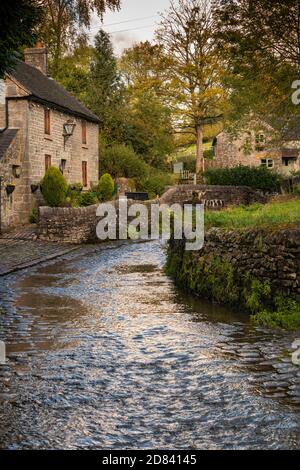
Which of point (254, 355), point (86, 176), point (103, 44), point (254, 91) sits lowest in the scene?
point (254, 355)

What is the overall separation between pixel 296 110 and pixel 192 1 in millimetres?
25876

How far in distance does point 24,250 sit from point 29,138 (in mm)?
7925

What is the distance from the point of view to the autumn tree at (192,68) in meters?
41.6

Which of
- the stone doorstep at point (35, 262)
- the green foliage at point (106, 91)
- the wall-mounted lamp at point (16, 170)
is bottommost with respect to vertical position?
the stone doorstep at point (35, 262)

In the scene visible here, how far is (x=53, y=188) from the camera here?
2659 cm

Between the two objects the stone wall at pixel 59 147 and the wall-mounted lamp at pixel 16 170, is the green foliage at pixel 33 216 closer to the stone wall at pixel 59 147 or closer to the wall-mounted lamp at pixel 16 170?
the stone wall at pixel 59 147

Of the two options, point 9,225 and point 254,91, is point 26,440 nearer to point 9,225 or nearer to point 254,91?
point 254,91

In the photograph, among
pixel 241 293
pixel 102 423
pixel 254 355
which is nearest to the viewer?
pixel 102 423

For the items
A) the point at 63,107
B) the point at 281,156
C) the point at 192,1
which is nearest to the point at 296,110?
the point at 63,107

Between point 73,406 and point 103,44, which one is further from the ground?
point 103,44

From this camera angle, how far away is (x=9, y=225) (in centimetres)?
2495

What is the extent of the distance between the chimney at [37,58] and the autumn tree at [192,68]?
12.1 meters

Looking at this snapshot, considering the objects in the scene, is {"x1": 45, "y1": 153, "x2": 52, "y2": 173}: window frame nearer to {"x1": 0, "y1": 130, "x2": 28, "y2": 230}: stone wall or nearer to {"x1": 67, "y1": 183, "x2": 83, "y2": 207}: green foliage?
{"x1": 67, "y1": 183, "x2": 83, "y2": 207}: green foliage

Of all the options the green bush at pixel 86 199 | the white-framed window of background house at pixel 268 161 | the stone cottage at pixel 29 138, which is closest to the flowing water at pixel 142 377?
the stone cottage at pixel 29 138
